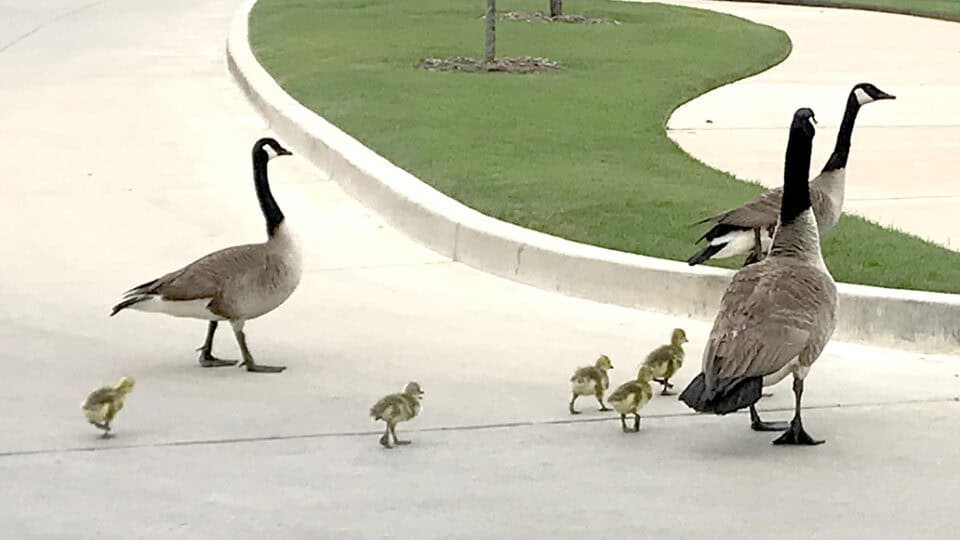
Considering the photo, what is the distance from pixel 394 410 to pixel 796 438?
154 cm

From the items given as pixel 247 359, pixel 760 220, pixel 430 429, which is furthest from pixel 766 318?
pixel 247 359

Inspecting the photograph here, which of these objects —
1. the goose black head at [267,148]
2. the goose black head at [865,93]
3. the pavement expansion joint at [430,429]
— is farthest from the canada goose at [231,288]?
the goose black head at [865,93]

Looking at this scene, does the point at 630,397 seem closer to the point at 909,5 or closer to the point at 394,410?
the point at 394,410

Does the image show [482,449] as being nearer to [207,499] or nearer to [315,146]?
[207,499]

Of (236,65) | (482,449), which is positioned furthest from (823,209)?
(236,65)

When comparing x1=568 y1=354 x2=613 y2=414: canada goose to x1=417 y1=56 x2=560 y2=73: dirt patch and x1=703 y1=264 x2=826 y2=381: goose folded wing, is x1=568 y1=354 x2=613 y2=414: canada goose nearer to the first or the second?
x1=703 y1=264 x2=826 y2=381: goose folded wing

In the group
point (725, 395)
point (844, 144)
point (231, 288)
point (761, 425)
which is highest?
point (844, 144)

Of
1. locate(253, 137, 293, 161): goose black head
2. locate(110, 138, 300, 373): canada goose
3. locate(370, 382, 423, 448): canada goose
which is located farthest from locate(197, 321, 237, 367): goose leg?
locate(370, 382, 423, 448): canada goose

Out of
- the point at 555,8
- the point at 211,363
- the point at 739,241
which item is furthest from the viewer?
the point at 555,8

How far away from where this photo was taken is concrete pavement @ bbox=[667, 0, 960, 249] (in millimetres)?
12039

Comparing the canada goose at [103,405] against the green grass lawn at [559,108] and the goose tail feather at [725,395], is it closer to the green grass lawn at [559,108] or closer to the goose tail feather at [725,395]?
the goose tail feather at [725,395]

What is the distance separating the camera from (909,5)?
29.4 m

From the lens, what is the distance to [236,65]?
19.7 m

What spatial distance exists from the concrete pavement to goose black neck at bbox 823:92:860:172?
1.10 m
